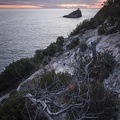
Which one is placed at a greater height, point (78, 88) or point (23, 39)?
point (78, 88)

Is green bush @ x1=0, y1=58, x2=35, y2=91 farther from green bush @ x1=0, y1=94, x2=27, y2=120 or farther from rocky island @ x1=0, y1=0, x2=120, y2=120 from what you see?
green bush @ x1=0, y1=94, x2=27, y2=120

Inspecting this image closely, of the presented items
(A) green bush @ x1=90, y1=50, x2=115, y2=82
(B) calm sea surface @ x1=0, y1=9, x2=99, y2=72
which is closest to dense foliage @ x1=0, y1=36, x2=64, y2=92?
(A) green bush @ x1=90, y1=50, x2=115, y2=82

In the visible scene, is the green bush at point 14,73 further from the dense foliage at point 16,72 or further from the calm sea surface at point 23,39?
the calm sea surface at point 23,39

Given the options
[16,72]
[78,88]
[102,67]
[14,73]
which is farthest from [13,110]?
[14,73]

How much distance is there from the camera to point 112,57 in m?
12.4

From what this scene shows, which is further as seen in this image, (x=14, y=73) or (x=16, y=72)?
(x=14, y=73)

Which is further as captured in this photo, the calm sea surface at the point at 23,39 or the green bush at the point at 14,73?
the calm sea surface at the point at 23,39

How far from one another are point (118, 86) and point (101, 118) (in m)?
2.76

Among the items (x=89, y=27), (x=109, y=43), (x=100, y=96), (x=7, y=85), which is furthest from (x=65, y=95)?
(x=89, y=27)

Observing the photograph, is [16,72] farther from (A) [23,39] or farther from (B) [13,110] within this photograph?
(A) [23,39]

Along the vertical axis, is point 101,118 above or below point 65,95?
below

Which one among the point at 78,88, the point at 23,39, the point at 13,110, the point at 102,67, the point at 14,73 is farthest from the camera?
the point at 23,39

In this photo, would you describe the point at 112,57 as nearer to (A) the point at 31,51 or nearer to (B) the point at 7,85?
(B) the point at 7,85

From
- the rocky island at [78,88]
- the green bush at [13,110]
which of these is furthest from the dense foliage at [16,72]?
the green bush at [13,110]
